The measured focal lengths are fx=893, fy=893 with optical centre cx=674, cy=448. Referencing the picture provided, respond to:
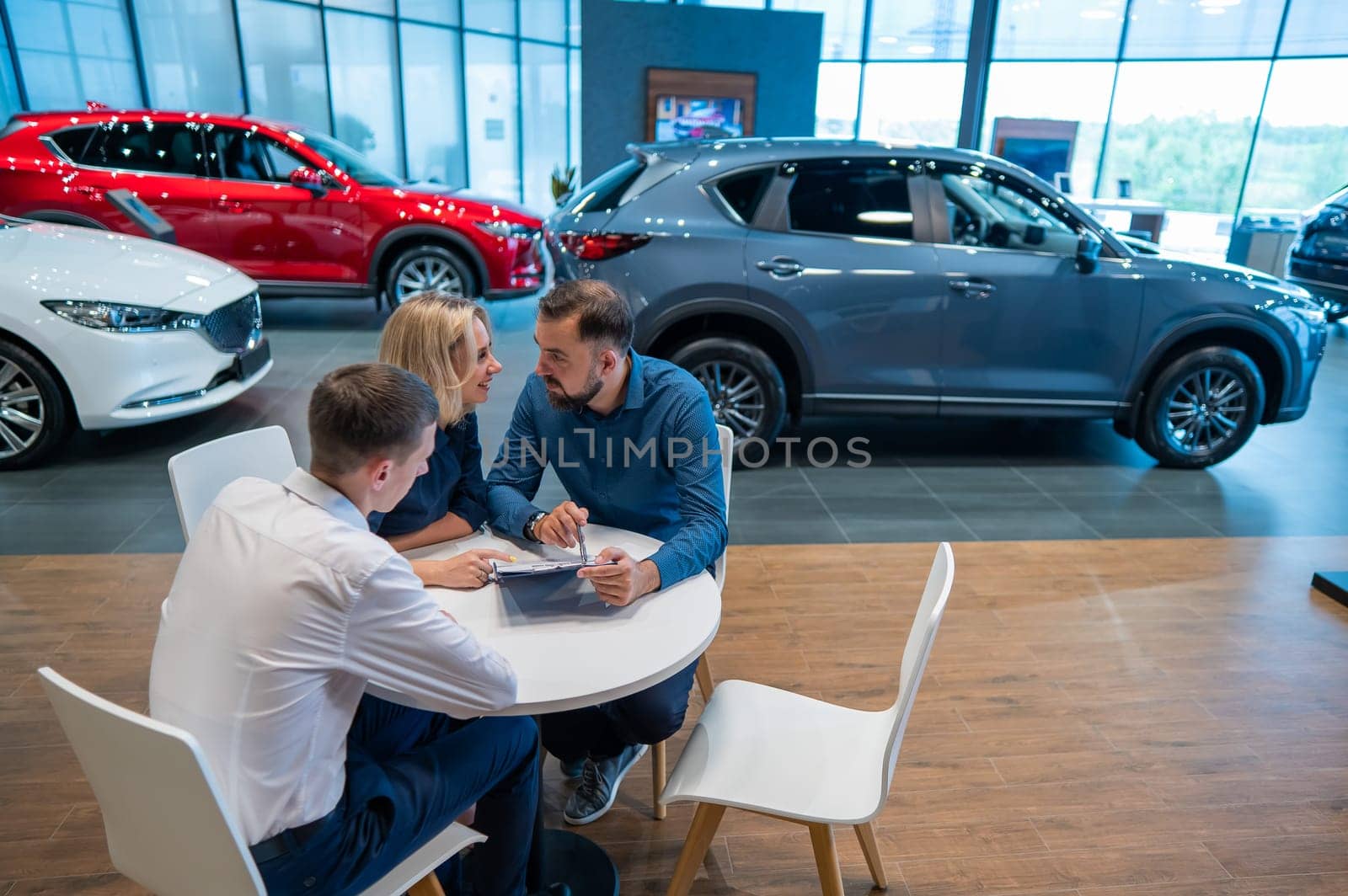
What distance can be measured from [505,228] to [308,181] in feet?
4.65

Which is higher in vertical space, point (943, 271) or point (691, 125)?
point (691, 125)

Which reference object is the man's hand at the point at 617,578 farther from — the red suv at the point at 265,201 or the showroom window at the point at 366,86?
the showroom window at the point at 366,86

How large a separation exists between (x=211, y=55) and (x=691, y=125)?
5.24 meters

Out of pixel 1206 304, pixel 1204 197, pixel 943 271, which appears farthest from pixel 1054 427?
pixel 1204 197

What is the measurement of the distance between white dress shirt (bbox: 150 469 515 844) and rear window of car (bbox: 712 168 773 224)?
10.7 ft

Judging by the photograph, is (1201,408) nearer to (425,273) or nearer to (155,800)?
(155,800)

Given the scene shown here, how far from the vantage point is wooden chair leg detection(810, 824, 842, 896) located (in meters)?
1.80

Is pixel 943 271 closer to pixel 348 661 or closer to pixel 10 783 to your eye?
pixel 348 661

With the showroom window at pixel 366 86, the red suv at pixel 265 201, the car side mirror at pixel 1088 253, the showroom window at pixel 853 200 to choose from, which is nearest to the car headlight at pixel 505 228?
the red suv at pixel 265 201

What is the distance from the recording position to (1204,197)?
1107 centimetres

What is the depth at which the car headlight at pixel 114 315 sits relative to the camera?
3.98 metres

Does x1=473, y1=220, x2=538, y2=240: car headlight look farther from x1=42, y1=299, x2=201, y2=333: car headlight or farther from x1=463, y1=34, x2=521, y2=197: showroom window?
x1=463, y1=34, x2=521, y2=197: showroom window

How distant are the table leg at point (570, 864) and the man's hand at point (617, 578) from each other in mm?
398

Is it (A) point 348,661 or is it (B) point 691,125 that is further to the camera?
(B) point 691,125
